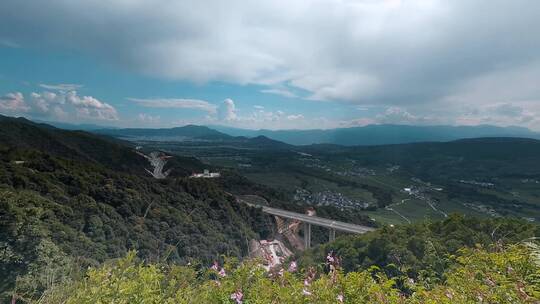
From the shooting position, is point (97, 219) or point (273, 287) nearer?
point (273, 287)

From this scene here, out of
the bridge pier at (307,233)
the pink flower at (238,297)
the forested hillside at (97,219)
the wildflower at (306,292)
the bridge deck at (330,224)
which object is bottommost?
the bridge pier at (307,233)

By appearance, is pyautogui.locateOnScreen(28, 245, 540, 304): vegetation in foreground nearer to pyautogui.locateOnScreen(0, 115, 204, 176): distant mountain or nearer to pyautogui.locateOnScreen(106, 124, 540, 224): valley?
pyautogui.locateOnScreen(106, 124, 540, 224): valley

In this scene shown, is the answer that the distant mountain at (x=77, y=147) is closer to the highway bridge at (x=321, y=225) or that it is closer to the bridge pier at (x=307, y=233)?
the highway bridge at (x=321, y=225)

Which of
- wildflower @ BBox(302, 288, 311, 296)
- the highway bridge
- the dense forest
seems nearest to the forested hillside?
the dense forest

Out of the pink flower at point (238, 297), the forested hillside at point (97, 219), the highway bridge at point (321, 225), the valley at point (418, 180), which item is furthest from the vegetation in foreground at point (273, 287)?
the valley at point (418, 180)

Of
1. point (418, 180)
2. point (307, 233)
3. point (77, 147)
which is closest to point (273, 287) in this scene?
point (307, 233)

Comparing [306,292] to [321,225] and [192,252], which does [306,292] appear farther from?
[321,225]

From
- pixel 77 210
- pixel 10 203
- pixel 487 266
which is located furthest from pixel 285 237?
pixel 487 266

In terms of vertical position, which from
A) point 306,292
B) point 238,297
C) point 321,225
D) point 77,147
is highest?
point 306,292
